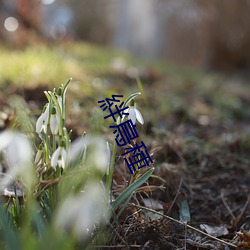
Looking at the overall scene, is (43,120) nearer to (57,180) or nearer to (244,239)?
(57,180)

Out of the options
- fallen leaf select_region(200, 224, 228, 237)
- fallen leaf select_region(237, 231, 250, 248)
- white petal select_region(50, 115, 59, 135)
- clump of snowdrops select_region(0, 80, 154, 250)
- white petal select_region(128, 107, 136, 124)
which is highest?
white petal select_region(50, 115, 59, 135)

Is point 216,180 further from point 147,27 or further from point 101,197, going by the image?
point 147,27

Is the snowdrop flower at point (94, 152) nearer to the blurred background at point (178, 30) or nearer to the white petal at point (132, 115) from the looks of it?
the white petal at point (132, 115)

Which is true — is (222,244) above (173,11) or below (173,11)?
below

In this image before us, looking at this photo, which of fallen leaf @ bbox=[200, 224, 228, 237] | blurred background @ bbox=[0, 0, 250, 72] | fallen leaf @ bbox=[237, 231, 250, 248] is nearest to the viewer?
fallen leaf @ bbox=[237, 231, 250, 248]

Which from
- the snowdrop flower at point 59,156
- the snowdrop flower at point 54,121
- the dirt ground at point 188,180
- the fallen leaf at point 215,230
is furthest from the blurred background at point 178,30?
the snowdrop flower at point 59,156

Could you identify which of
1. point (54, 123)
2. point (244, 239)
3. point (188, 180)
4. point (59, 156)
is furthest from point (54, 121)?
point (188, 180)

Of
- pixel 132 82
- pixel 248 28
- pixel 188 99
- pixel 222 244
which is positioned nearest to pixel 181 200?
pixel 222 244

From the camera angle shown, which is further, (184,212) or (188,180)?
(188,180)

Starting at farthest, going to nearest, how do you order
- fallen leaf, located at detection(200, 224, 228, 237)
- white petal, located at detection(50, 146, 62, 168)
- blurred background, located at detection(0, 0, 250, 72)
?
blurred background, located at detection(0, 0, 250, 72) → fallen leaf, located at detection(200, 224, 228, 237) → white petal, located at detection(50, 146, 62, 168)

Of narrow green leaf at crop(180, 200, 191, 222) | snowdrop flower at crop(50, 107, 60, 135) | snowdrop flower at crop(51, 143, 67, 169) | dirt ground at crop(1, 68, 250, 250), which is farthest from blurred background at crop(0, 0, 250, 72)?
snowdrop flower at crop(51, 143, 67, 169)

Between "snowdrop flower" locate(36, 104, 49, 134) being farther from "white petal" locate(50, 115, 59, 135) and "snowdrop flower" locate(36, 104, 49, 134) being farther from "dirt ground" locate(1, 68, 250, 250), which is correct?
"dirt ground" locate(1, 68, 250, 250)
